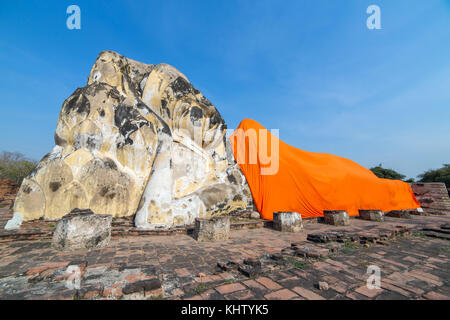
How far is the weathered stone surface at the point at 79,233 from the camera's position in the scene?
3561 millimetres

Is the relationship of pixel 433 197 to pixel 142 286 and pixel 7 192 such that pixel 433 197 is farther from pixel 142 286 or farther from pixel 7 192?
pixel 7 192

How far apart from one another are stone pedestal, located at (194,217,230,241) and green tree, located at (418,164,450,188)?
29.0 m

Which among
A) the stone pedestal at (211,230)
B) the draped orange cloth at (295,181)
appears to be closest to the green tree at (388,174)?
the draped orange cloth at (295,181)

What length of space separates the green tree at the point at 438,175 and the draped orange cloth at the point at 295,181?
62.6ft

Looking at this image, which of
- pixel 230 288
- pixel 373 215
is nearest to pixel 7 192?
pixel 230 288

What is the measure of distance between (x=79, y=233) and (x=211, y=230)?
2503 mm

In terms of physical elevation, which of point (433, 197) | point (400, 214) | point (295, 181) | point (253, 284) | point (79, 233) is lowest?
point (400, 214)

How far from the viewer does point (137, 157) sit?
241 inches

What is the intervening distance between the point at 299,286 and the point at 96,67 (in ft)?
28.6

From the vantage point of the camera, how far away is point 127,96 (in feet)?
22.9

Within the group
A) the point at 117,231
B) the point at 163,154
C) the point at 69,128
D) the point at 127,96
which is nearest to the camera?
the point at 117,231

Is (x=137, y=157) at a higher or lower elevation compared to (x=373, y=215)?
higher
